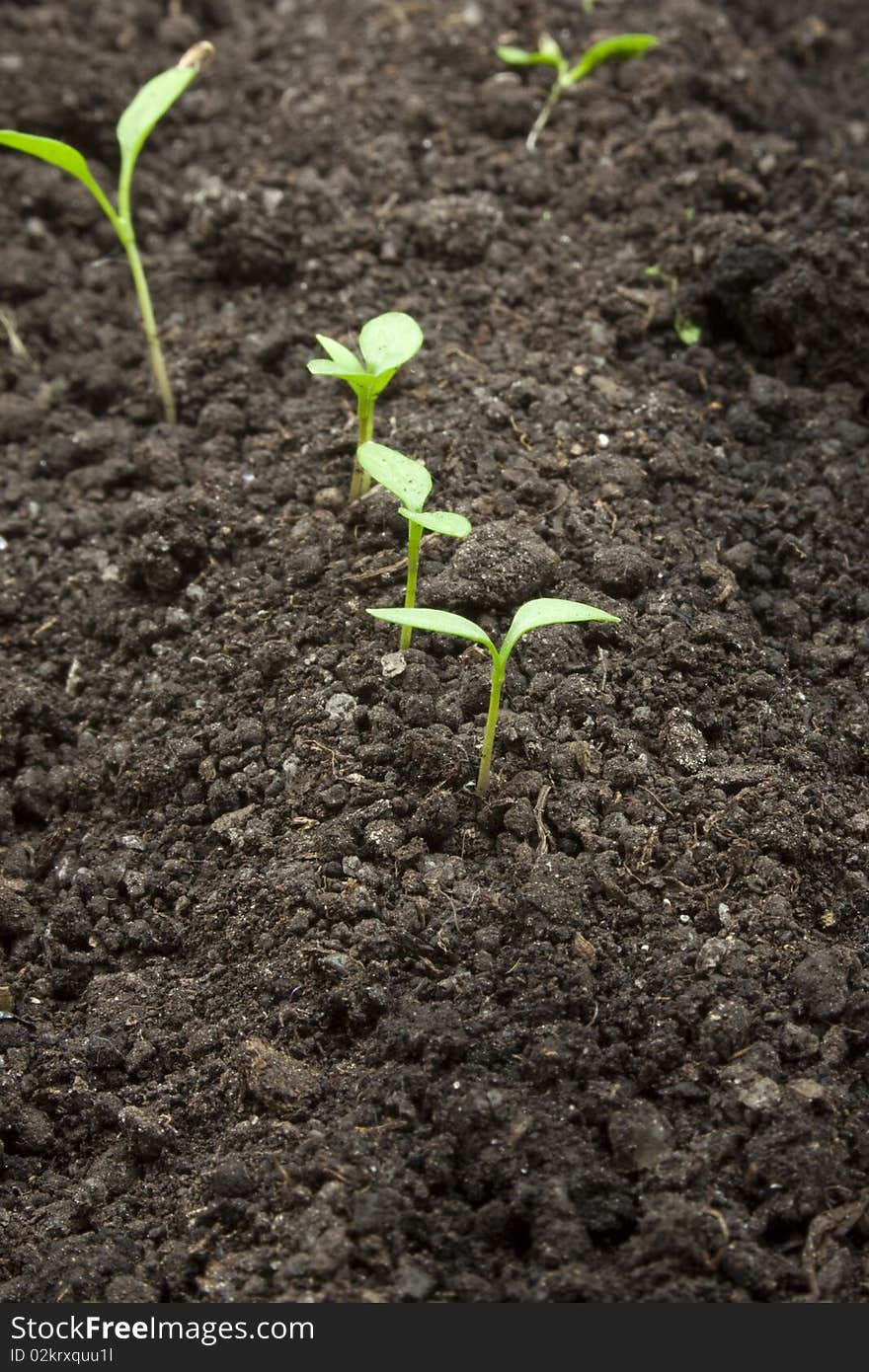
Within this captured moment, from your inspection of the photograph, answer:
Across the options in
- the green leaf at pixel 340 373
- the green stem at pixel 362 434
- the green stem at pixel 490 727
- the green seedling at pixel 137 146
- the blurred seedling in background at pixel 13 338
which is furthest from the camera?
the blurred seedling in background at pixel 13 338

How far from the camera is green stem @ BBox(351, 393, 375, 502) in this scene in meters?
1.71

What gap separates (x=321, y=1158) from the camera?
1329 mm

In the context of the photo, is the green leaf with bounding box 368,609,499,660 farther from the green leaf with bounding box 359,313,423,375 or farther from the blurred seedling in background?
the blurred seedling in background

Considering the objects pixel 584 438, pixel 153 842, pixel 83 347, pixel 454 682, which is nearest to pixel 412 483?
pixel 454 682

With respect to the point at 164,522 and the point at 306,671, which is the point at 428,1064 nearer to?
the point at 306,671

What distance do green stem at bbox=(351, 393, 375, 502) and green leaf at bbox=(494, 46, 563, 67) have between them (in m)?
0.90

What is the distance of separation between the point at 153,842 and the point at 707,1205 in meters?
0.81

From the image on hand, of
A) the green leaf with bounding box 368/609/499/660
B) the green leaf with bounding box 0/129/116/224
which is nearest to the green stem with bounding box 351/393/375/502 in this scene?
the green leaf with bounding box 368/609/499/660

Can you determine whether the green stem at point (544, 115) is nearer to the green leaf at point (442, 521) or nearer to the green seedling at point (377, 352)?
the green seedling at point (377, 352)

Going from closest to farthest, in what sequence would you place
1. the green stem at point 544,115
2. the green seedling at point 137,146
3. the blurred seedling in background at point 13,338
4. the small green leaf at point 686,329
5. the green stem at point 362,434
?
the green stem at point 362,434 < the green seedling at point 137,146 < the small green leaf at point 686,329 < the blurred seedling in background at point 13,338 < the green stem at point 544,115

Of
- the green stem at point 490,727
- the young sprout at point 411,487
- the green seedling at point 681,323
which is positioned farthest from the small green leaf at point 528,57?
the green stem at point 490,727

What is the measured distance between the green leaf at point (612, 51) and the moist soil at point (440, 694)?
0.12 feet

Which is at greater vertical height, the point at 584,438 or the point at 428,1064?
the point at 584,438

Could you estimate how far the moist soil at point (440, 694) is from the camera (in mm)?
1333
